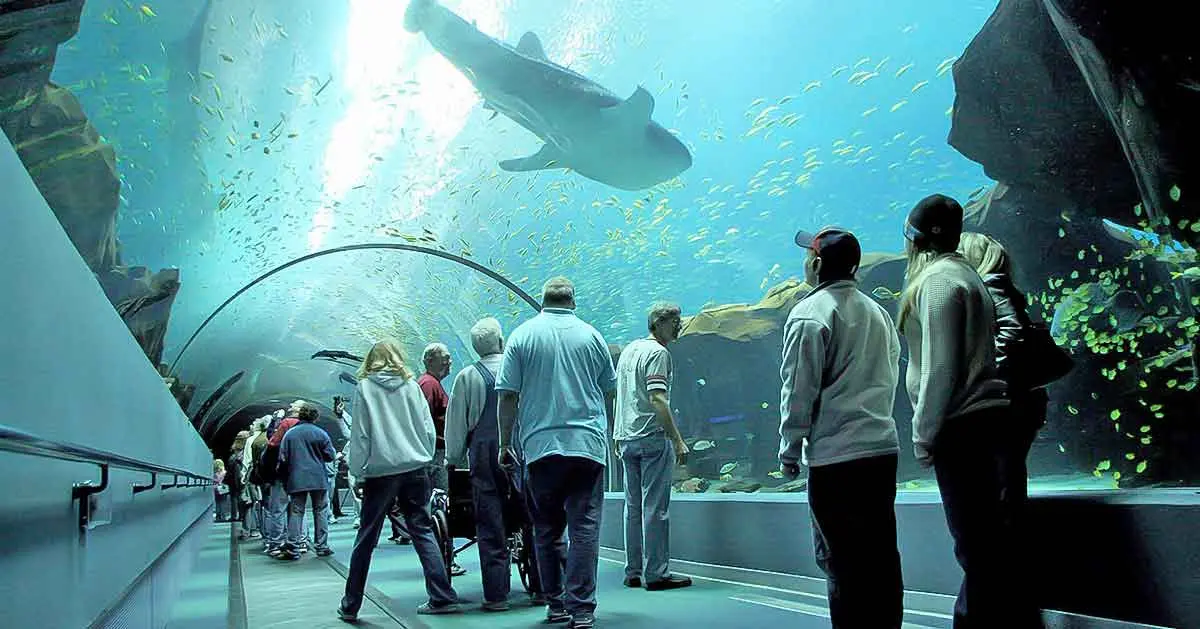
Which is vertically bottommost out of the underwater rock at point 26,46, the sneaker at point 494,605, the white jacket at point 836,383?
the sneaker at point 494,605

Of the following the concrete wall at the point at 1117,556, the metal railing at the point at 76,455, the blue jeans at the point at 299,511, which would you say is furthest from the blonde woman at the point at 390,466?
the blue jeans at the point at 299,511

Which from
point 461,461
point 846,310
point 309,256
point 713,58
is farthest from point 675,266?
point 846,310

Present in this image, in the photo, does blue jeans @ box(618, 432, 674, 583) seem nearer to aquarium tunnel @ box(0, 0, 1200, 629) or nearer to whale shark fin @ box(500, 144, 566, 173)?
aquarium tunnel @ box(0, 0, 1200, 629)

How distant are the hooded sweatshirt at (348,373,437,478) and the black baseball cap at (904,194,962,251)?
3.24 meters

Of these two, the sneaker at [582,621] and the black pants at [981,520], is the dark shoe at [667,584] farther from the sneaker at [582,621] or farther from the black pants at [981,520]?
the black pants at [981,520]

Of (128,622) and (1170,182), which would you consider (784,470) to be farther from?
(1170,182)

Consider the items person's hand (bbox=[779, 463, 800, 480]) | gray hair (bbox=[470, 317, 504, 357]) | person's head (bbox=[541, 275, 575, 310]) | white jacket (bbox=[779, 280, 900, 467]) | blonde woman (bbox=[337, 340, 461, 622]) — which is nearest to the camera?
white jacket (bbox=[779, 280, 900, 467])

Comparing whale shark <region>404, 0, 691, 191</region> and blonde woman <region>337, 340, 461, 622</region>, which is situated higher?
whale shark <region>404, 0, 691, 191</region>

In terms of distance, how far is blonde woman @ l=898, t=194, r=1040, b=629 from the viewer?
2930 mm

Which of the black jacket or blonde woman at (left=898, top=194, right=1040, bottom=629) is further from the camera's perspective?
the black jacket

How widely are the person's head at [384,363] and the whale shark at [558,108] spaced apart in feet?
19.5

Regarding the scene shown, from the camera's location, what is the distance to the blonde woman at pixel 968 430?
293cm

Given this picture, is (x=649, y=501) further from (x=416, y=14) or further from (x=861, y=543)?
(x=416, y=14)

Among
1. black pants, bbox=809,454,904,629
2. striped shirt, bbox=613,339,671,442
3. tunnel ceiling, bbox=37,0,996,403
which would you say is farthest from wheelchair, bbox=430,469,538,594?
tunnel ceiling, bbox=37,0,996,403
